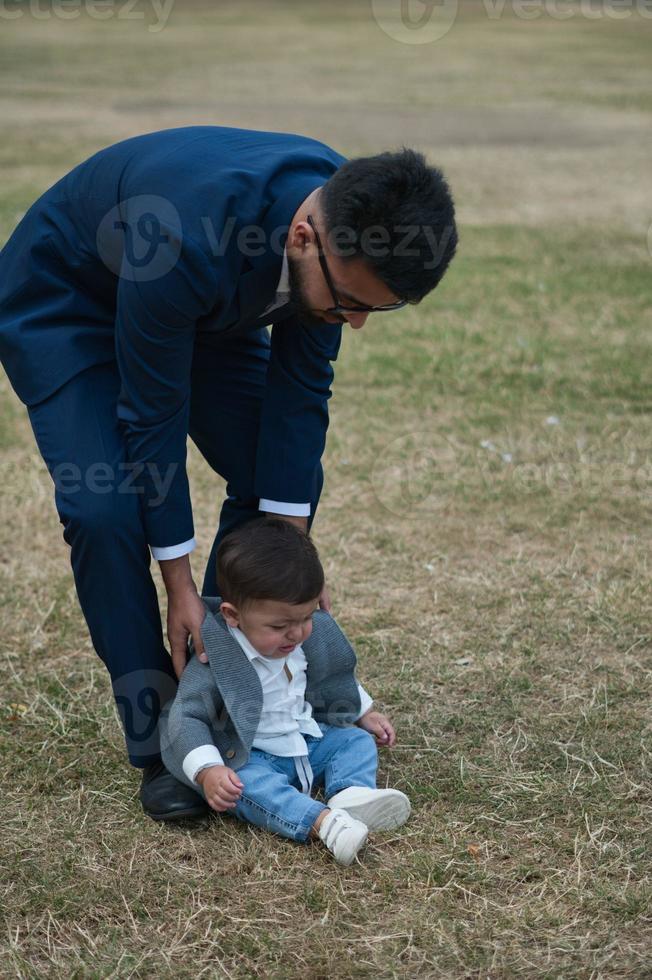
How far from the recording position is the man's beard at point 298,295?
272 cm

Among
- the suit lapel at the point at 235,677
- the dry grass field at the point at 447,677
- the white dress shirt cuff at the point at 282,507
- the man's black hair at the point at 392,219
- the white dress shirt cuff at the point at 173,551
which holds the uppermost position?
the man's black hair at the point at 392,219

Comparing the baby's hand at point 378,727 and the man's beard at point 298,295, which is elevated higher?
the man's beard at point 298,295

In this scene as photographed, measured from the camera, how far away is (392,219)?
254 cm

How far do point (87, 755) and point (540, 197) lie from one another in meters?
8.97

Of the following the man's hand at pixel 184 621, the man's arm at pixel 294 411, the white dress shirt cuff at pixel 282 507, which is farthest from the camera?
the white dress shirt cuff at pixel 282 507

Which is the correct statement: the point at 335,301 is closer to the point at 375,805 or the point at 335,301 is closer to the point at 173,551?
the point at 173,551

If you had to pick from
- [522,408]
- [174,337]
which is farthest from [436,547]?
[174,337]

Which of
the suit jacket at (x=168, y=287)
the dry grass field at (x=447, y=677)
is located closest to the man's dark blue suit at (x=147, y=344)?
the suit jacket at (x=168, y=287)

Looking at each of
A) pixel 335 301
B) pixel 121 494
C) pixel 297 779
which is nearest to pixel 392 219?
pixel 335 301

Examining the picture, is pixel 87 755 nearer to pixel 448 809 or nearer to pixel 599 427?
pixel 448 809

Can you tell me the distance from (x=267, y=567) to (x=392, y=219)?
0.85 meters

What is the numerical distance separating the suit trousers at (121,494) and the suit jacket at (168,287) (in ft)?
0.17

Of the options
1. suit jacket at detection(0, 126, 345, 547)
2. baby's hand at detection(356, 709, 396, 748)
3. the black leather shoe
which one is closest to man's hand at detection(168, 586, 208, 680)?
suit jacket at detection(0, 126, 345, 547)

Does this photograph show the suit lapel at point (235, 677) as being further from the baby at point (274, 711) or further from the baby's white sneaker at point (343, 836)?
the baby's white sneaker at point (343, 836)
